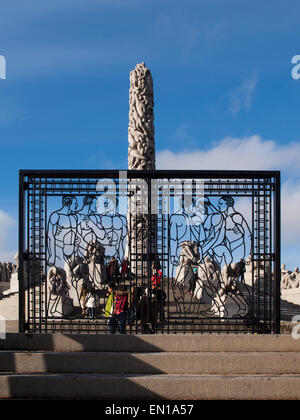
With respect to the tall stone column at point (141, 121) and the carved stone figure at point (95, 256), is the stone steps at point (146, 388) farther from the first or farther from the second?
the tall stone column at point (141, 121)

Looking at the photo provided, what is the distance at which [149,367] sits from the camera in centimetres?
622

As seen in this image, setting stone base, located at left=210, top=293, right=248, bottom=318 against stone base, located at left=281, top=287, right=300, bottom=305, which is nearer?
stone base, located at left=210, top=293, right=248, bottom=318

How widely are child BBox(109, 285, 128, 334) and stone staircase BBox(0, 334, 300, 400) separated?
558 millimetres

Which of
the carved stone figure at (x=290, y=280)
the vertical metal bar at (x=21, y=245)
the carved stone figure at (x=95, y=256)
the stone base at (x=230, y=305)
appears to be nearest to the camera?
the vertical metal bar at (x=21, y=245)

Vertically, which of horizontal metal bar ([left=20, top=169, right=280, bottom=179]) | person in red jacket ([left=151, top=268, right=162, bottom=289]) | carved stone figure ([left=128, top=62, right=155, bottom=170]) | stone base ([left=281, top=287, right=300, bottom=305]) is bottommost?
→ stone base ([left=281, top=287, right=300, bottom=305])

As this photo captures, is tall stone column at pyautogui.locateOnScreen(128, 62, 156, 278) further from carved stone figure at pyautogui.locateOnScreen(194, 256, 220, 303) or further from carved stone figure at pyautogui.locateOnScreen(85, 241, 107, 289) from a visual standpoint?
carved stone figure at pyautogui.locateOnScreen(85, 241, 107, 289)

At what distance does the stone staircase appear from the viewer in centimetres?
586

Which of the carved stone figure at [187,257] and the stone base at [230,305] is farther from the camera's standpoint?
the stone base at [230,305]

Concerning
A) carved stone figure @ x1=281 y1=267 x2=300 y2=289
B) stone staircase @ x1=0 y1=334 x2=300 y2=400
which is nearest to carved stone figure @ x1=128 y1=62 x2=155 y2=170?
carved stone figure @ x1=281 y1=267 x2=300 y2=289

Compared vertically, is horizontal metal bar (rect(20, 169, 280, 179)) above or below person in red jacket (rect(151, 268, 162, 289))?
above

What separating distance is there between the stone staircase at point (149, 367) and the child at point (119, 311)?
558 millimetres

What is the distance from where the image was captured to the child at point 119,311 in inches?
282

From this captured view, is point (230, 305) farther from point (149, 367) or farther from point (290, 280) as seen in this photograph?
→ point (290, 280)

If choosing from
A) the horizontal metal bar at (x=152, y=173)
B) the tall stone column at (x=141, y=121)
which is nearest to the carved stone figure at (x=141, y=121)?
the tall stone column at (x=141, y=121)
